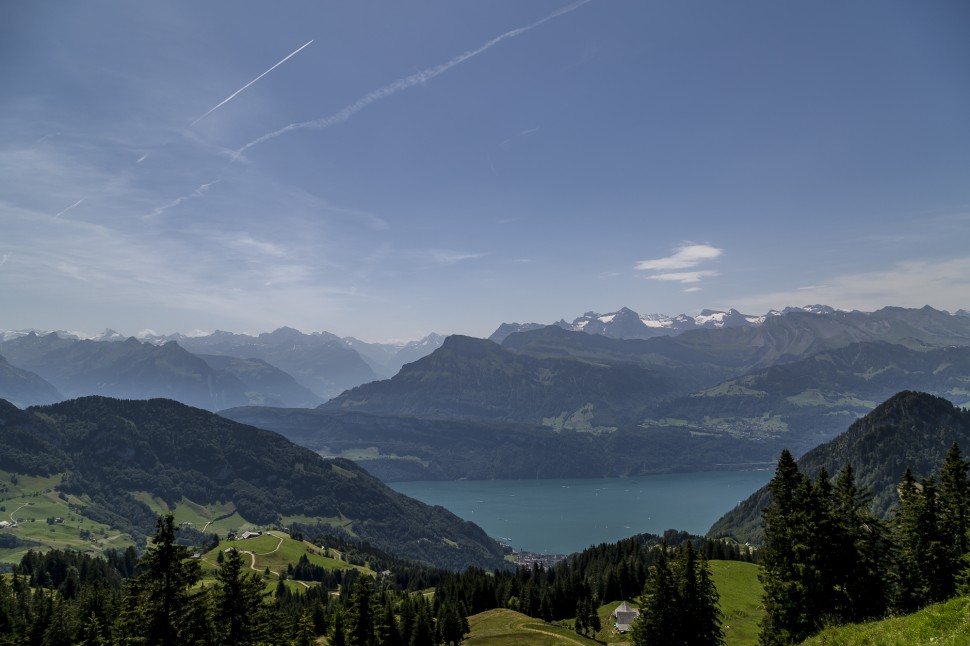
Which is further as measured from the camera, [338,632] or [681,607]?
[338,632]

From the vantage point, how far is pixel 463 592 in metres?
110

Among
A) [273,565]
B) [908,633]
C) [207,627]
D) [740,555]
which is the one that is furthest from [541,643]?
[273,565]

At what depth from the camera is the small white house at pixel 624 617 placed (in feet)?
268

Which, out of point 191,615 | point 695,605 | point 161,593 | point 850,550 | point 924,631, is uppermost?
point 924,631

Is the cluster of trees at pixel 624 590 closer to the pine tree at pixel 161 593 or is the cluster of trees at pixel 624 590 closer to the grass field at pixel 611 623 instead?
the grass field at pixel 611 623

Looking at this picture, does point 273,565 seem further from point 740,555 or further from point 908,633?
point 908,633

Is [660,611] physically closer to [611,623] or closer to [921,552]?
[921,552]

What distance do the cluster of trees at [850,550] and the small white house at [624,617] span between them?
41.5 meters

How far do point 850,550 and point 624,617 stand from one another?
172 feet

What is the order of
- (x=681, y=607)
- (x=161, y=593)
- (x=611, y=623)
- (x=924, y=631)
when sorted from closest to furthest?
(x=924, y=631) < (x=161, y=593) < (x=681, y=607) < (x=611, y=623)

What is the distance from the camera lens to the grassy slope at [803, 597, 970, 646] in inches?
593

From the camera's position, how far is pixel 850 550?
38531 millimetres

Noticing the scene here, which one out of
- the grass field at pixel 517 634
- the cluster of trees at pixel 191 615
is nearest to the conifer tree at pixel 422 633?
the cluster of trees at pixel 191 615

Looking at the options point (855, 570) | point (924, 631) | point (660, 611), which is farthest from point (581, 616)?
point (924, 631)
